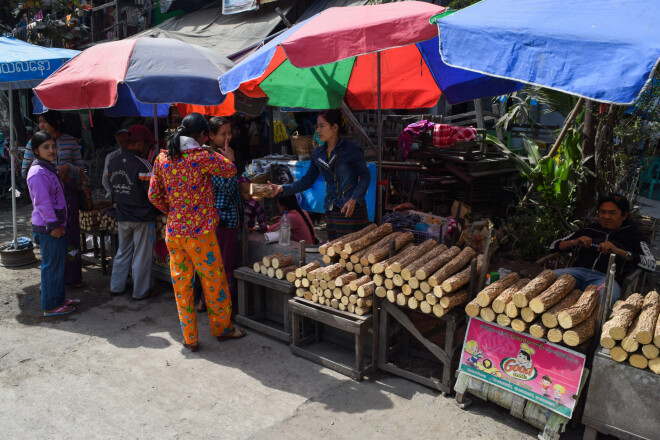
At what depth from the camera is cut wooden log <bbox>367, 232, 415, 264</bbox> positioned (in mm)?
3826

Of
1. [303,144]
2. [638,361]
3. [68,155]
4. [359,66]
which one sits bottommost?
[638,361]

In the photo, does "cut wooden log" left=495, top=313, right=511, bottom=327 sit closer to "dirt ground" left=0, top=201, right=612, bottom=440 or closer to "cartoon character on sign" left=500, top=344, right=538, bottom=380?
"cartoon character on sign" left=500, top=344, right=538, bottom=380

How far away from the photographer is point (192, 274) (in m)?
4.29

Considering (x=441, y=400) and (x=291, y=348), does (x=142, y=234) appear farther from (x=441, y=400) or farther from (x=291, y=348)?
(x=441, y=400)

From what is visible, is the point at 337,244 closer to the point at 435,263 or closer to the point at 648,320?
the point at 435,263

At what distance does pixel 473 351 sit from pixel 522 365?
333 mm

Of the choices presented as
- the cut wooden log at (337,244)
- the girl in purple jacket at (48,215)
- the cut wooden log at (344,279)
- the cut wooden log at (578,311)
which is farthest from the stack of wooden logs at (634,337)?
the girl in purple jacket at (48,215)

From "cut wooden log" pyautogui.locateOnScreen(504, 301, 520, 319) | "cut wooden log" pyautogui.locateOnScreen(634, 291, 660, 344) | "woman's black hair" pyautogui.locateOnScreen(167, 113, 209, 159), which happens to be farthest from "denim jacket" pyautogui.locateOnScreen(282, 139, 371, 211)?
"cut wooden log" pyautogui.locateOnScreen(634, 291, 660, 344)

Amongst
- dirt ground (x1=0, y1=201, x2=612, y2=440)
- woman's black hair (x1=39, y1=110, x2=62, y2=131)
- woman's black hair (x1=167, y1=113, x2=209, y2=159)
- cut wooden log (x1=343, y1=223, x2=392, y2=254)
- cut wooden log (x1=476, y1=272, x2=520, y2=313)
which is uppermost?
woman's black hair (x1=39, y1=110, x2=62, y2=131)

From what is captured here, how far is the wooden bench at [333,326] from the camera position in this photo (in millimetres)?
3793

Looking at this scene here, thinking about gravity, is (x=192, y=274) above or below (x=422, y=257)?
below

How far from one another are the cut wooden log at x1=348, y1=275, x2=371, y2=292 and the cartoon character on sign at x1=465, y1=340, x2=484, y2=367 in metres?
0.90

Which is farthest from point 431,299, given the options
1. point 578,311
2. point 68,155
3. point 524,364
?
point 68,155

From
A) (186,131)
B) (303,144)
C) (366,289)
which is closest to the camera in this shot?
(366,289)
